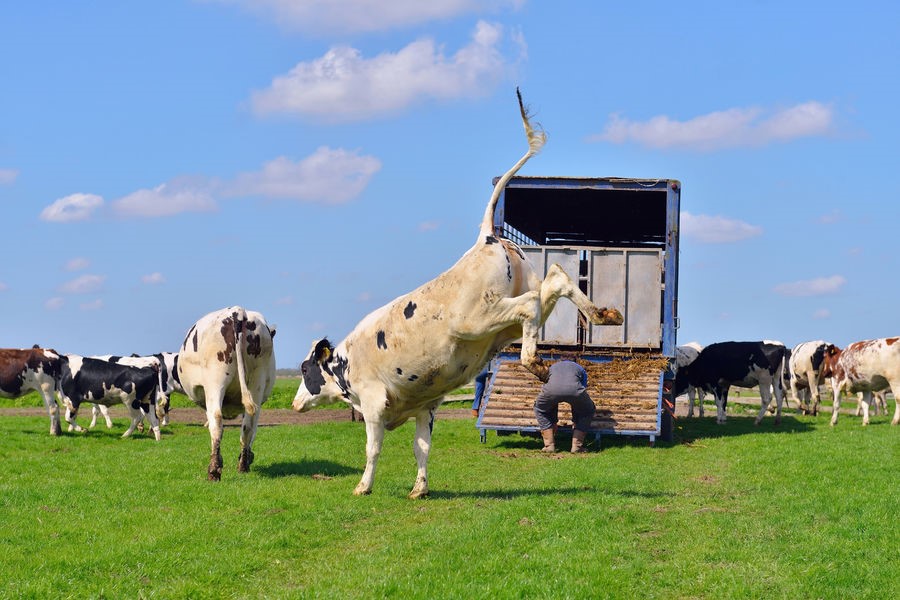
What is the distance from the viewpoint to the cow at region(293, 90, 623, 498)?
1093 cm

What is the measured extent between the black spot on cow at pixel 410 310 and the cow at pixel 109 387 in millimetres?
13016

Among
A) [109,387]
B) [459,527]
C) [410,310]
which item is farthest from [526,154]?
[109,387]

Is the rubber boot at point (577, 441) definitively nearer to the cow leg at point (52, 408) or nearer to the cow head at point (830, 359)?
the cow leg at point (52, 408)

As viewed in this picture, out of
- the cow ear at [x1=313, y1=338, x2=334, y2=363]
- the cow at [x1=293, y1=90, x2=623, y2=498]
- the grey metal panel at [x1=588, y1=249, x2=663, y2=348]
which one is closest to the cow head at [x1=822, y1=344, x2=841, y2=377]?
the grey metal panel at [x1=588, y1=249, x2=663, y2=348]

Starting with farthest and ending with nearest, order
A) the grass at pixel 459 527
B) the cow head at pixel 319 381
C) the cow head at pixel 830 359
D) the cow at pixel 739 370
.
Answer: the cow head at pixel 830 359
the cow at pixel 739 370
the cow head at pixel 319 381
the grass at pixel 459 527

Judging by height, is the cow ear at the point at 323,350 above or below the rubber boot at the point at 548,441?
above

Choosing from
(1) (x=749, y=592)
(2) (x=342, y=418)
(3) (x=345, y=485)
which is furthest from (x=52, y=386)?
(1) (x=749, y=592)

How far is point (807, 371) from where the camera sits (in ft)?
105

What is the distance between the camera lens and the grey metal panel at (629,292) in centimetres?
2173

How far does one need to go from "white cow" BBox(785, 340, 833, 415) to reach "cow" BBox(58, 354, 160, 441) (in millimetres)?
18813

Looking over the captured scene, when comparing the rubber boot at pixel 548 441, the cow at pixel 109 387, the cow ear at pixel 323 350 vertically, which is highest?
the cow ear at pixel 323 350

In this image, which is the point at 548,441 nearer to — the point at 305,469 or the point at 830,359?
the point at 305,469

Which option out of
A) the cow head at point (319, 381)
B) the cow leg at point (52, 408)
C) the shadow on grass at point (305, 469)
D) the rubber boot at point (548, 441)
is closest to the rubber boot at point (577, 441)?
the rubber boot at point (548, 441)

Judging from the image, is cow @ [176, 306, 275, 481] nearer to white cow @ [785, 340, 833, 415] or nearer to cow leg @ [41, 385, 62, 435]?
cow leg @ [41, 385, 62, 435]
